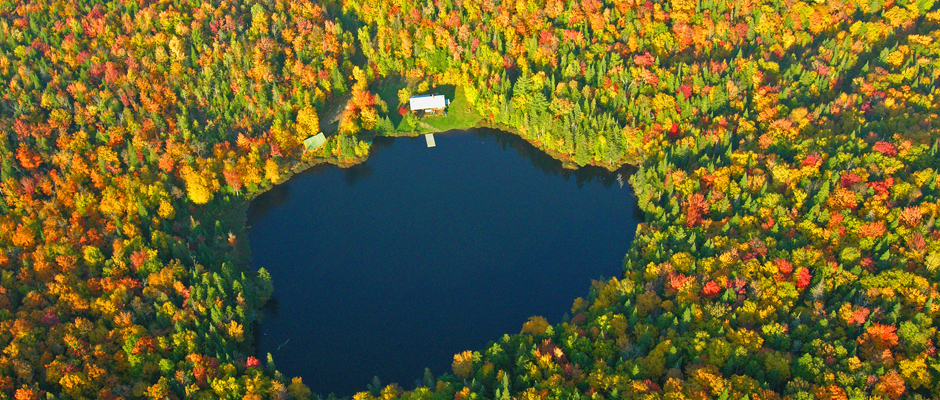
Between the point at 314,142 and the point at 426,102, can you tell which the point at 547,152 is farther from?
the point at 314,142

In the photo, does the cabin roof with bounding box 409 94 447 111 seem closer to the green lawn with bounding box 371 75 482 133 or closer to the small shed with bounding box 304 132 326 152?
the green lawn with bounding box 371 75 482 133

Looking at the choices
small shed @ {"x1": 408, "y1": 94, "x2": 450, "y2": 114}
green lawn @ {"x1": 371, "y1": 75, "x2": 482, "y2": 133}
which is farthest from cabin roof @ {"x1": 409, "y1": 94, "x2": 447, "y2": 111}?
green lawn @ {"x1": 371, "y1": 75, "x2": 482, "y2": 133}

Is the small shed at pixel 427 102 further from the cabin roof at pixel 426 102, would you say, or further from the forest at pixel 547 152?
the forest at pixel 547 152

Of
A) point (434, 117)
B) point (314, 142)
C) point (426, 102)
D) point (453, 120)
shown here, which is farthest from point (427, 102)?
point (314, 142)

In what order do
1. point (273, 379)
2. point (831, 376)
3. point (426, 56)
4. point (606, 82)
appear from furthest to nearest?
1. point (426, 56)
2. point (606, 82)
3. point (273, 379)
4. point (831, 376)

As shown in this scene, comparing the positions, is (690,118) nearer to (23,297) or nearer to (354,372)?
(354,372)

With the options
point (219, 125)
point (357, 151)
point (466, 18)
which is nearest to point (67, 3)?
point (219, 125)

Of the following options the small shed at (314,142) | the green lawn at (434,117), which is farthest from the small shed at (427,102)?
the small shed at (314,142)
